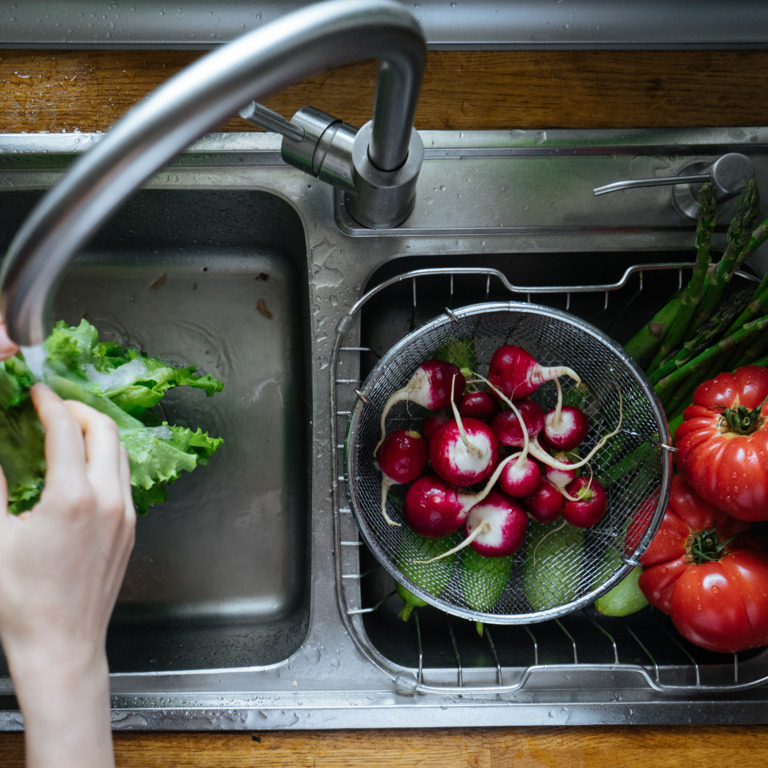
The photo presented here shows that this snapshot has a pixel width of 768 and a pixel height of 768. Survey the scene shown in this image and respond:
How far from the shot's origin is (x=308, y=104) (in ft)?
2.70

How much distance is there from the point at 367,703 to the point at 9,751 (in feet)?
1.32

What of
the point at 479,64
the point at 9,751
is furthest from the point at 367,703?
the point at 479,64

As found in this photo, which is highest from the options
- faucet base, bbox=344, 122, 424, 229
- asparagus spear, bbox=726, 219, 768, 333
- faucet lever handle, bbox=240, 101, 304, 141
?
faucet lever handle, bbox=240, 101, 304, 141

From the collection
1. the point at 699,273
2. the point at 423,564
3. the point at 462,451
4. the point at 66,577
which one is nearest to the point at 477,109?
the point at 699,273

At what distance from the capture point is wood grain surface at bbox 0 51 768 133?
806mm

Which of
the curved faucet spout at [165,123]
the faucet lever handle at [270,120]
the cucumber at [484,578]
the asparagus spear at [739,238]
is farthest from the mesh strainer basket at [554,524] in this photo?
the curved faucet spout at [165,123]

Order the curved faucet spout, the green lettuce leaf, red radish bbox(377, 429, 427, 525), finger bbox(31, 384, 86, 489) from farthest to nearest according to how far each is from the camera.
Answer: red radish bbox(377, 429, 427, 525) < the green lettuce leaf < finger bbox(31, 384, 86, 489) < the curved faucet spout

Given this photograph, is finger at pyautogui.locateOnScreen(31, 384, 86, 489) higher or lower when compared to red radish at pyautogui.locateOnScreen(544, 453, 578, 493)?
higher

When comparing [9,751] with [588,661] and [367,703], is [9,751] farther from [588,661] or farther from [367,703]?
[588,661]

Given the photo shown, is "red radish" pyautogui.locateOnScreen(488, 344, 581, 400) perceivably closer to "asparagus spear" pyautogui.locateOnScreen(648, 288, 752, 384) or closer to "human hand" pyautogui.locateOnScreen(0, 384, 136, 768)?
"asparagus spear" pyautogui.locateOnScreen(648, 288, 752, 384)

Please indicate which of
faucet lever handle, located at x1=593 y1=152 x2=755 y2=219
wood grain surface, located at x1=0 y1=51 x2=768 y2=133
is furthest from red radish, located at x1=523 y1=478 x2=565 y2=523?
wood grain surface, located at x1=0 y1=51 x2=768 y2=133

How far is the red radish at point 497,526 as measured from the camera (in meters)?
0.73

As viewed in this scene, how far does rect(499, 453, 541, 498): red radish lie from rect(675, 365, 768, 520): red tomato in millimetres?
168

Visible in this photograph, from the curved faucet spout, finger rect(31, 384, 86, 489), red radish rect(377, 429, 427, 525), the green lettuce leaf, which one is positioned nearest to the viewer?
the curved faucet spout
